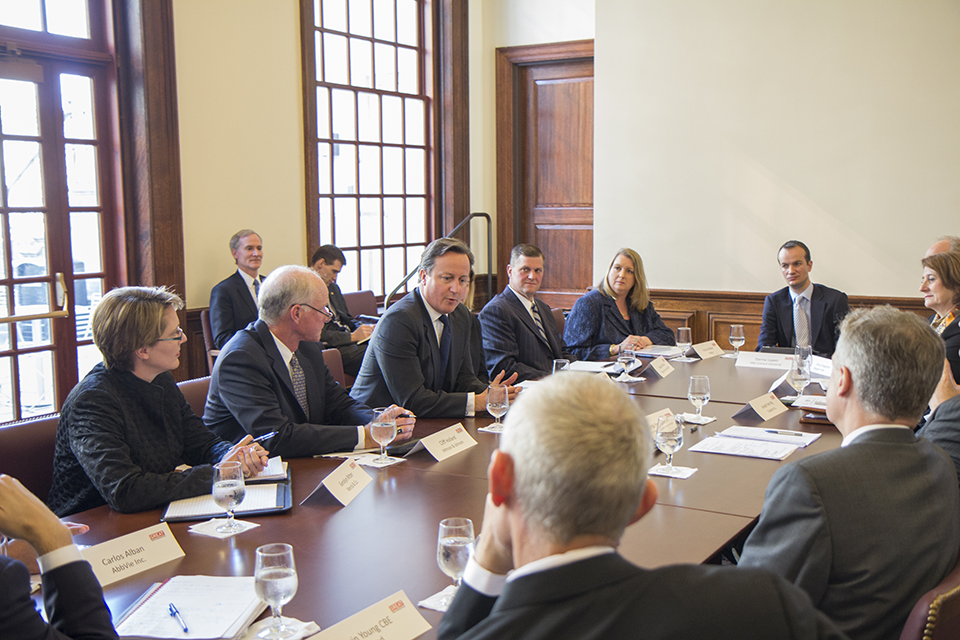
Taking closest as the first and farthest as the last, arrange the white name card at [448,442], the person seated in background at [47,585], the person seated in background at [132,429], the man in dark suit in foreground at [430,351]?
the person seated in background at [47,585] → the person seated in background at [132,429] → the white name card at [448,442] → the man in dark suit in foreground at [430,351]

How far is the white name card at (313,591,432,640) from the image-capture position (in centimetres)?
140

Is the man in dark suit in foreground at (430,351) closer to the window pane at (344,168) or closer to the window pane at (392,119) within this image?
the window pane at (344,168)

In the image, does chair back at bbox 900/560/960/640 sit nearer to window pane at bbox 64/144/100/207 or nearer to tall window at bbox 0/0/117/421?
tall window at bbox 0/0/117/421

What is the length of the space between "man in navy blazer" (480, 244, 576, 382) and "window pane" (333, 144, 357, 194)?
249 cm

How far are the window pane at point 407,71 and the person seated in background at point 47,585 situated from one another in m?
6.25

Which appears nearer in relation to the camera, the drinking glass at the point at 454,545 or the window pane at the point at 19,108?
the drinking glass at the point at 454,545

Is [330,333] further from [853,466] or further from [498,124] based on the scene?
[853,466]

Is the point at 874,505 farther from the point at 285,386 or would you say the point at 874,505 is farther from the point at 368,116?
the point at 368,116

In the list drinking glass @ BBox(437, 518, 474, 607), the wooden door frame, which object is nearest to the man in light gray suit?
drinking glass @ BBox(437, 518, 474, 607)

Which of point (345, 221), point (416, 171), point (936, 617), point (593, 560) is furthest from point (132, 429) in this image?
point (416, 171)

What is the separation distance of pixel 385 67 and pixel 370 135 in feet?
1.99

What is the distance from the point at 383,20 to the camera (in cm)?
707

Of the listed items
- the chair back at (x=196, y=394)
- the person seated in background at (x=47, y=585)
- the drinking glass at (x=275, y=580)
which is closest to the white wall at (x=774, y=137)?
the chair back at (x=196, y=394)

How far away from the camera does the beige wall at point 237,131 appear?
5410 millimetres
